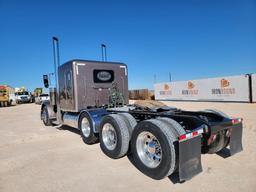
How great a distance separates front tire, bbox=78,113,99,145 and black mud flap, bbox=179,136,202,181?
296cm

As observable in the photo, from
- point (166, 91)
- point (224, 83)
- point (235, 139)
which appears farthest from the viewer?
point (166, 91)

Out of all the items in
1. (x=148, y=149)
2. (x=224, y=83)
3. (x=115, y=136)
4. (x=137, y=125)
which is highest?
(x=224, y=83)

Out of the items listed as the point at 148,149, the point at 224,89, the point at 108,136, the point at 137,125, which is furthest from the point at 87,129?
the point at 224,89

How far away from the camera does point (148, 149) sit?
11.1 feet

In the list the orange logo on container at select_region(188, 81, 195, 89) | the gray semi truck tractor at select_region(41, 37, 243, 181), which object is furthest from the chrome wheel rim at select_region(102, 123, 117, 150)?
the orange logo on container at select_region(188, 81, 195, 89)

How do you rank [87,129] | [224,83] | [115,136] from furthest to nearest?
[224,83] < [87,129] < [115,136]

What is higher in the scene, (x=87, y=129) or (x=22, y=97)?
(x=22, y=97)

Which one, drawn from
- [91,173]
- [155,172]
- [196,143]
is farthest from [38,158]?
[196,143]

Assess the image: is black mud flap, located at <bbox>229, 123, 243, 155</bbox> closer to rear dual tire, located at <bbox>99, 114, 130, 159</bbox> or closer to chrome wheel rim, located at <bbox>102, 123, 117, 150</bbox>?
rear dual tire, located at <bbox>99, 114, 130, 159</bbox>

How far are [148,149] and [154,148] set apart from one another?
15cm

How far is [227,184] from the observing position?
277 cm

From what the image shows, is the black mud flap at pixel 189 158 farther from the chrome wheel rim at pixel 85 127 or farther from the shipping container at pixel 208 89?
the shipping container at pixel 208 89

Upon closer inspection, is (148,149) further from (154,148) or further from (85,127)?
(85,127)

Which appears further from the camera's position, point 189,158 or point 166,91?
point 166,91
